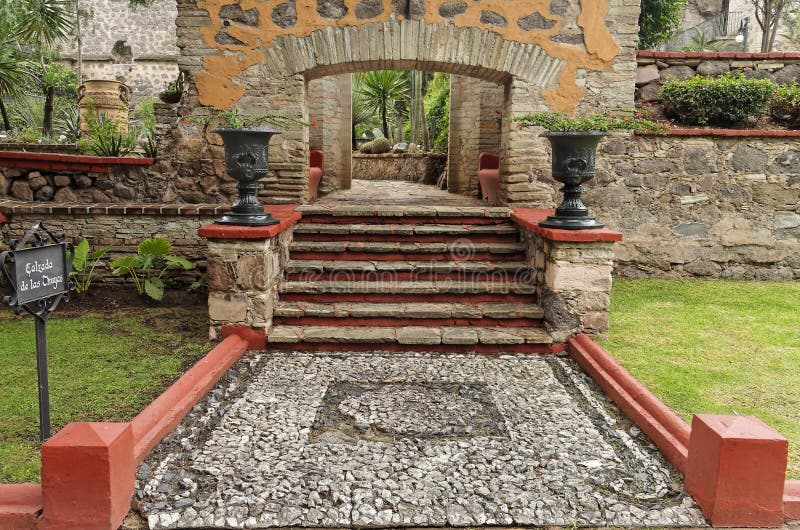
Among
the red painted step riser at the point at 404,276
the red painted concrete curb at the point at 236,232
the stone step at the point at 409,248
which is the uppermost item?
the red painted concrete curb at the point at 236,232

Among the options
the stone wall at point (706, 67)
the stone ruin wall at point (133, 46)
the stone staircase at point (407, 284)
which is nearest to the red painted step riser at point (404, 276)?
the stone staircase at point (407, 284)

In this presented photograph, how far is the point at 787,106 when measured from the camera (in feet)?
20.3

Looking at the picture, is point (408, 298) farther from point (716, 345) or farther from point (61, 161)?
point (61, 161)

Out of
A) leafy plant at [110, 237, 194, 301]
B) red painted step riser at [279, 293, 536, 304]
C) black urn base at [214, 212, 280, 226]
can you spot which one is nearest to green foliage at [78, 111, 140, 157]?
leafy plant at [110, 237, 194, 301]

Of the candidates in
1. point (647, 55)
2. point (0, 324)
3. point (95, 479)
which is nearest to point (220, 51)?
point (0, 324)

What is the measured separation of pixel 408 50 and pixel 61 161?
3.54 metres

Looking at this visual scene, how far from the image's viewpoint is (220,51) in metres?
5.84

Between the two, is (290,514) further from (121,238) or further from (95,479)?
(121,238)

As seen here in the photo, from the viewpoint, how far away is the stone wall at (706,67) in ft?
20.9

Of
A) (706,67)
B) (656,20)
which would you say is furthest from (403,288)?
(656,20)

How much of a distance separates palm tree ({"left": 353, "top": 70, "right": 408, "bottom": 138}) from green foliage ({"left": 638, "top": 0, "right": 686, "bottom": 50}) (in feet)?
23.8

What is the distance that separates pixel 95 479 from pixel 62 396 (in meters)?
1.36

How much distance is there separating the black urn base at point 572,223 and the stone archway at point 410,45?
1.91 meters

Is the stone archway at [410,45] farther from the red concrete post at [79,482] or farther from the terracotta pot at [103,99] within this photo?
the terracotta pot at [103,99]
